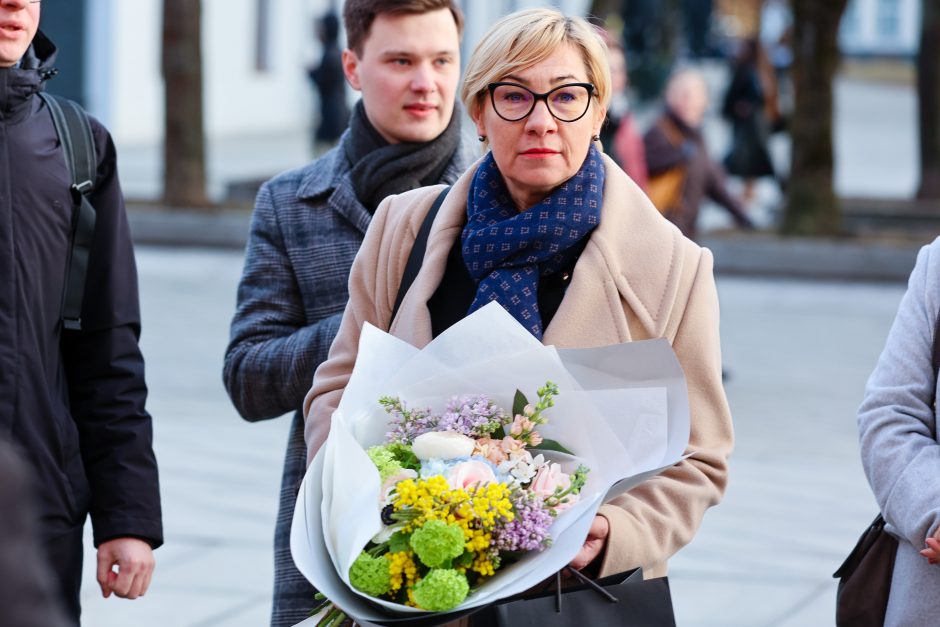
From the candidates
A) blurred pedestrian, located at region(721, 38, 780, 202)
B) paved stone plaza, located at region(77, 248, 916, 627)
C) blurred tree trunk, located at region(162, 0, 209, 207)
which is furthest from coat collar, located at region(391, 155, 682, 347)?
blurred pedestrian, located at region(721, 38, 780, 202)

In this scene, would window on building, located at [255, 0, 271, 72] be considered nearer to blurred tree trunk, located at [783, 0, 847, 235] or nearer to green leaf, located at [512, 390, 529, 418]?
blurred tree trunk, located at [783, 0, 847, 235]

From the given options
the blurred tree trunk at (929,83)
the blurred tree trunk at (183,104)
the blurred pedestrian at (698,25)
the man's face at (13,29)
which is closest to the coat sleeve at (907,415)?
the man's face at (13,29)

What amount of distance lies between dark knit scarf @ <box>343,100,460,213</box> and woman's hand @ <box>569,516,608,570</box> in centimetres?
120

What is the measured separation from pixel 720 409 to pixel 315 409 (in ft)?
2.49

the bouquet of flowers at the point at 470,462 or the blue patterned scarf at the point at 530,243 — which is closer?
the bouquet of flowers at the point at 470,462

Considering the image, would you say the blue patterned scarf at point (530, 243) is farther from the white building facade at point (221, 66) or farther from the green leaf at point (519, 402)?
the white building facade at point (221, 66)

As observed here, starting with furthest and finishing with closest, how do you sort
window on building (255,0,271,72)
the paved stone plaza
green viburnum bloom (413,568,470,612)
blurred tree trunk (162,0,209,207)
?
window on building (255,0,271,72)
blurred tree trunk (162,0,209,207)
the paved stone plaza
green viburnum bloom (413,568,470,612)

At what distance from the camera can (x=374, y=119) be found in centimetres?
389

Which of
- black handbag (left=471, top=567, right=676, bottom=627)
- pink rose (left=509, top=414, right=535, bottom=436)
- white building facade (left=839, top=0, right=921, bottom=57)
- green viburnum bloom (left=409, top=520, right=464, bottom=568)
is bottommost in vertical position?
→ white building facade (left=839, top=0, right=921, bottom=57)

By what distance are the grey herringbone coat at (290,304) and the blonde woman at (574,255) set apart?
558 millimetres

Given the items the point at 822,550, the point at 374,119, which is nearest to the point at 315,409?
the point at 374,119

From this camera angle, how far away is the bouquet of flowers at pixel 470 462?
8.39 ft

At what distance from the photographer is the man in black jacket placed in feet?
10.4

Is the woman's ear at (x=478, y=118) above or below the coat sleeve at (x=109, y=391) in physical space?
above
